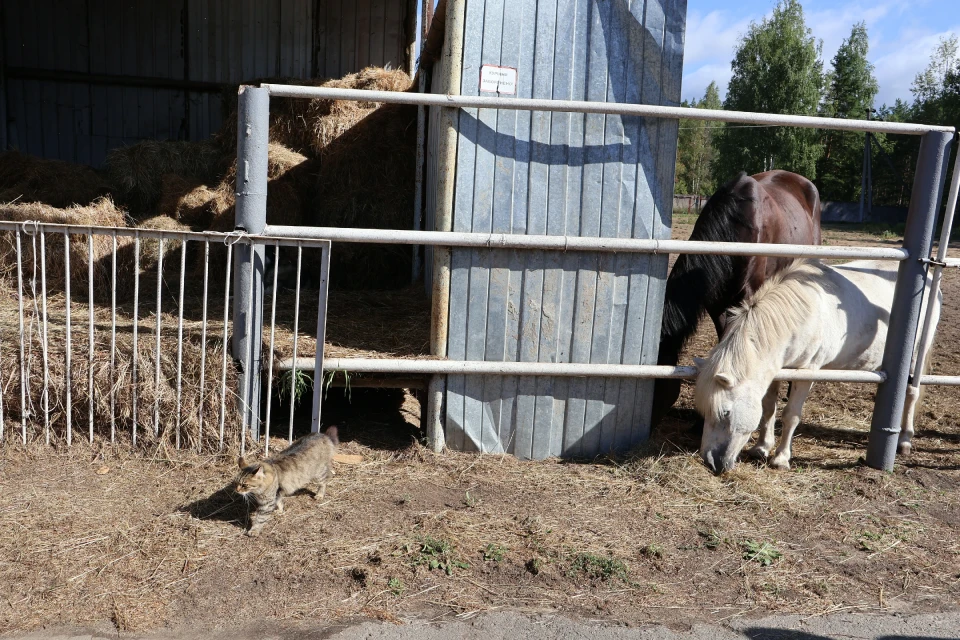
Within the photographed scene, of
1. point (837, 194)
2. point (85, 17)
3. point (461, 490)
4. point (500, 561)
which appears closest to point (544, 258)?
point (461, 490)

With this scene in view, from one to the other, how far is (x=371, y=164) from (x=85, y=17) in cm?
555

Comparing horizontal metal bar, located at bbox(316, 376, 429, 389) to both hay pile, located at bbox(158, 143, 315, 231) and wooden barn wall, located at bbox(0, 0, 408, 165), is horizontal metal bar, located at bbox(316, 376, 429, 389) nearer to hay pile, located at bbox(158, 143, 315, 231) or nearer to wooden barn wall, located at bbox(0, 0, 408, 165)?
hay pile, located at bbox(158, 143, 315, 231)

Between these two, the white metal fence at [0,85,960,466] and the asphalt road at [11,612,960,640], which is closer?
the asphalt road at [11,612,960,640]

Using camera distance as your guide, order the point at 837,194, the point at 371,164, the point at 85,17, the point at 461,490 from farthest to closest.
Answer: the point at 837,194 < the point at 85,17 < the point at 371,164 < the point at 461,490

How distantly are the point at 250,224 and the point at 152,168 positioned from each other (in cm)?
396

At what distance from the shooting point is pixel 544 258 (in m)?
4.05

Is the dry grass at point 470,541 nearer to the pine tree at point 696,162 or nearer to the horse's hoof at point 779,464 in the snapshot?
the horse's hoof at point 779,464

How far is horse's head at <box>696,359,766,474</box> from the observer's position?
156 inches

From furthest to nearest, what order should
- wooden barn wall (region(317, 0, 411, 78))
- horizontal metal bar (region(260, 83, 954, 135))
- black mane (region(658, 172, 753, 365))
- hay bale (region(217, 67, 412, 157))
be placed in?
wooden barn wall (region(317, 0, 411, 78)), hay bale (region(217, 67, 412, 157)), black mane (region(658, 172, 753, 365)), horizontal metal bar (region(260, 83, 954, 135))

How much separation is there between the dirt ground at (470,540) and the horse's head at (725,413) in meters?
0.14

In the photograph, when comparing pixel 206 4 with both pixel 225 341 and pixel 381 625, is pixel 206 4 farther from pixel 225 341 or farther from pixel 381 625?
pixel 381 625

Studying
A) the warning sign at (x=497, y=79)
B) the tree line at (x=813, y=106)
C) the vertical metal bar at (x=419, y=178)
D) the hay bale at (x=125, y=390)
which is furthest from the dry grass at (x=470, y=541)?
the tree line at (x=813, y=106)

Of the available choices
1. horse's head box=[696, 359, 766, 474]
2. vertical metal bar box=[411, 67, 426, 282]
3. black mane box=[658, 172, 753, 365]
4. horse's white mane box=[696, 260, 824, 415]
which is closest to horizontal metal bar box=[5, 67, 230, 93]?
vertical metal bar box=[411, 67, 426, 282]

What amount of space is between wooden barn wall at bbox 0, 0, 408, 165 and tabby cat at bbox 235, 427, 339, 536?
24.7 feet
